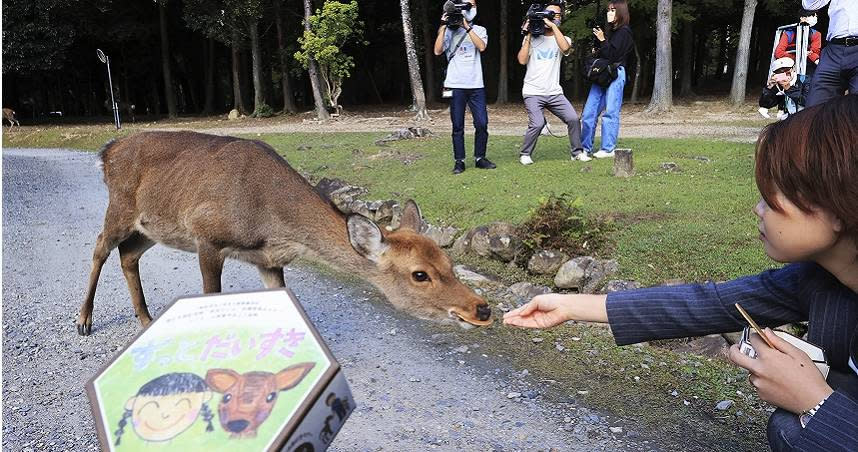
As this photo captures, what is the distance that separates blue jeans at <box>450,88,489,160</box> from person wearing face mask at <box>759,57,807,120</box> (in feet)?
11.0

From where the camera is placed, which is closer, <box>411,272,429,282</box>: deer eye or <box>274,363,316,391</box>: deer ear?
<box>274,363,316,391</box>: deer ear

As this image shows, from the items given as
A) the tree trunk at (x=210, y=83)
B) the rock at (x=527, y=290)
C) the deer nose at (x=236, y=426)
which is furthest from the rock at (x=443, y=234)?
the tree trunk at (x=210, y=83)

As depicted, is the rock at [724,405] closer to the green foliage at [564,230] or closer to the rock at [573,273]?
the rock at [573,273]

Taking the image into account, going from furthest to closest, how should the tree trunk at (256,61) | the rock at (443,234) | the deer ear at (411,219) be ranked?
the tree trunk at (256,61) < the rock at (443,234) < the deer ear at (411,219)


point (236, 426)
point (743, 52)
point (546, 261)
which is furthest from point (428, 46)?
point (236, 426)

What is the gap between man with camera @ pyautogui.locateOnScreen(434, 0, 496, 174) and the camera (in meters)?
8.74

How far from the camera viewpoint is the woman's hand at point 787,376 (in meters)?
1.77

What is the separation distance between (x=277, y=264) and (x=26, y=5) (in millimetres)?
26283

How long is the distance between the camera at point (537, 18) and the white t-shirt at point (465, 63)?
613mm

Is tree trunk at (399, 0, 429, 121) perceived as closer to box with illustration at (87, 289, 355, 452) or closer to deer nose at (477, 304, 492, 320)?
deer nose at (477, 304, 492, 320)

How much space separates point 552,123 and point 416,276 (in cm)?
1418

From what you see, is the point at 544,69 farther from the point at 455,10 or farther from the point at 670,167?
the point at 670,167

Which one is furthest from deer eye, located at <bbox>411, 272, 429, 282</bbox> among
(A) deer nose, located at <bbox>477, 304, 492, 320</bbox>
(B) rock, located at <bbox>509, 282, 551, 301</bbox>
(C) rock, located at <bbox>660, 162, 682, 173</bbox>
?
(C) rock, located at <bbox>660, 162, 682, 173</bbox>

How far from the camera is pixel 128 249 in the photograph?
5.05 m
